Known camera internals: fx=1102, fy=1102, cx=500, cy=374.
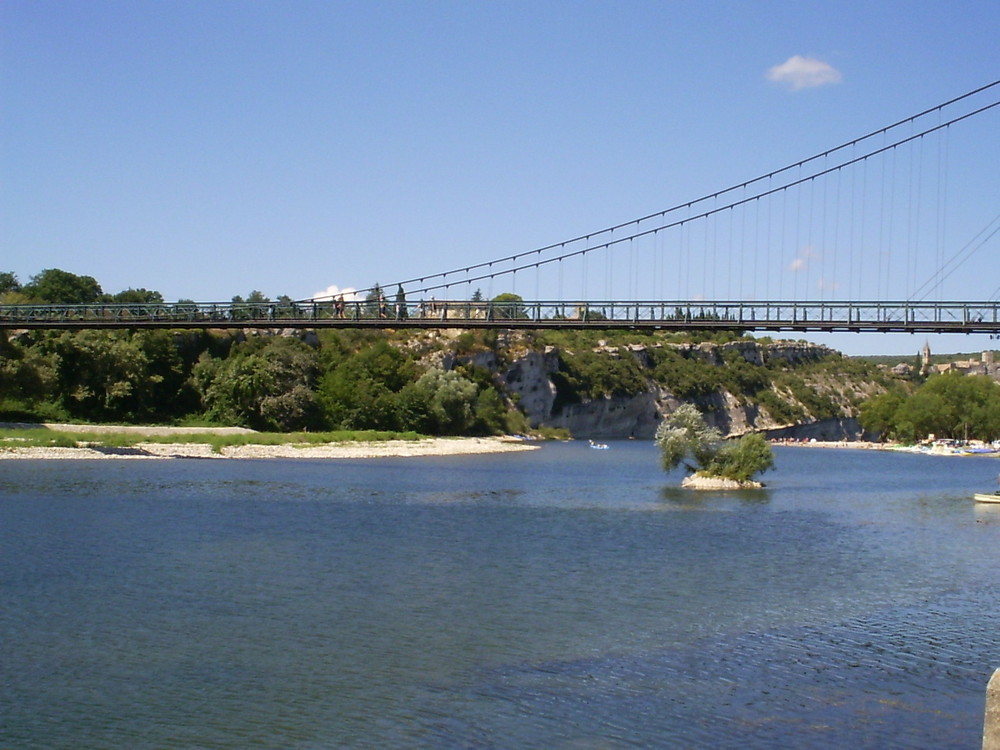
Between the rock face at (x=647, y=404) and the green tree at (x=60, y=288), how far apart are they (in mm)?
40381

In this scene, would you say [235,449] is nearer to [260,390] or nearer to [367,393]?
[260,390]

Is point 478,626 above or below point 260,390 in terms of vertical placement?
below

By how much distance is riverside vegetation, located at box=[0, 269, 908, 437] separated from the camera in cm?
6169

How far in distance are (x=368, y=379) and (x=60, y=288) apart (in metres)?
23.8

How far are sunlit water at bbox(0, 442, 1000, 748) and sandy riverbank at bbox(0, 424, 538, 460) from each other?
47.0ft

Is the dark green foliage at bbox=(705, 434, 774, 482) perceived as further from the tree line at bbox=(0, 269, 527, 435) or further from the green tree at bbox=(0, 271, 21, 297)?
the green tree at bbox=(0, 271, 21, 297)

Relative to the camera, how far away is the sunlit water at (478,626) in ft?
40.8

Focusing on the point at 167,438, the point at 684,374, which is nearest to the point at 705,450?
the point at 167,438

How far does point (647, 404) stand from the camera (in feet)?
432

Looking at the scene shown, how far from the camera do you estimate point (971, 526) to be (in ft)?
109

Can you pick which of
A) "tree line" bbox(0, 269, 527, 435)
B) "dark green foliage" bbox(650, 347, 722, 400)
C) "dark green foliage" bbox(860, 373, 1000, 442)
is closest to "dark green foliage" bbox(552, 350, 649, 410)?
"dark green foliage" bbox(650, 347, 722, 400)

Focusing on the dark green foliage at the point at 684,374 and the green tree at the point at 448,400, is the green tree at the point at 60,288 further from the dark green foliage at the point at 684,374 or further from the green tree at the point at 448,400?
the dark green foliage at the point at 684,374

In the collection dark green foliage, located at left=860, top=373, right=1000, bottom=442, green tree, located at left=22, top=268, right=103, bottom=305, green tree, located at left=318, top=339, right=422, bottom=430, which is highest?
green tree, located at left=22, top=268, right=103, bottom=305

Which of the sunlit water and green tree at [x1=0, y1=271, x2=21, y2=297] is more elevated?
green tree at [x1=0, y1=271, x2=21, y2=297]
